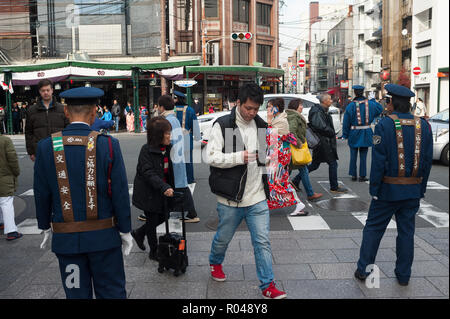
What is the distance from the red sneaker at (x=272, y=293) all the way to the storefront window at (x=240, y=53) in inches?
1349

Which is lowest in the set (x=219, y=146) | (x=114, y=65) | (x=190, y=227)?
(x=190, y=227)

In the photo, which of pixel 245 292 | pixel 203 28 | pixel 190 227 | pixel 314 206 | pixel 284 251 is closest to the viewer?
pixel 245 292

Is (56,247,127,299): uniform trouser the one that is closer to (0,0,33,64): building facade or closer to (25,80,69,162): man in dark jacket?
(25,80,69,162): man in dark jacket

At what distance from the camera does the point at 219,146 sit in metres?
3.96

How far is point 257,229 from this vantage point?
4.00 m

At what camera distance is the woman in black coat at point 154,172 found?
15.8 ft

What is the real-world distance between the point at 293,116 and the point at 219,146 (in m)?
3.40

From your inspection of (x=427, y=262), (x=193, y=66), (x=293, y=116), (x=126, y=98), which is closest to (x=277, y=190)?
(x=293, y=116)

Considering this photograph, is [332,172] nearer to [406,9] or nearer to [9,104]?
[9,104]

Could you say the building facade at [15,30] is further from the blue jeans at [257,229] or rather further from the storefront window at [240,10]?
the blue jeans at [257,229]

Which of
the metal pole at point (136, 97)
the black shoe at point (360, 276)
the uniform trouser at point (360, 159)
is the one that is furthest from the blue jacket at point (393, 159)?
the metal pole at point (136, 97)

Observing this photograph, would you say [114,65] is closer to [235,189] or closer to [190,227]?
[190,227]

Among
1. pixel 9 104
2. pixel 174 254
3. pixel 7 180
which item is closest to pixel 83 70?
pixel 9 104

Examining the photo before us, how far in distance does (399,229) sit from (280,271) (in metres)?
1.23
